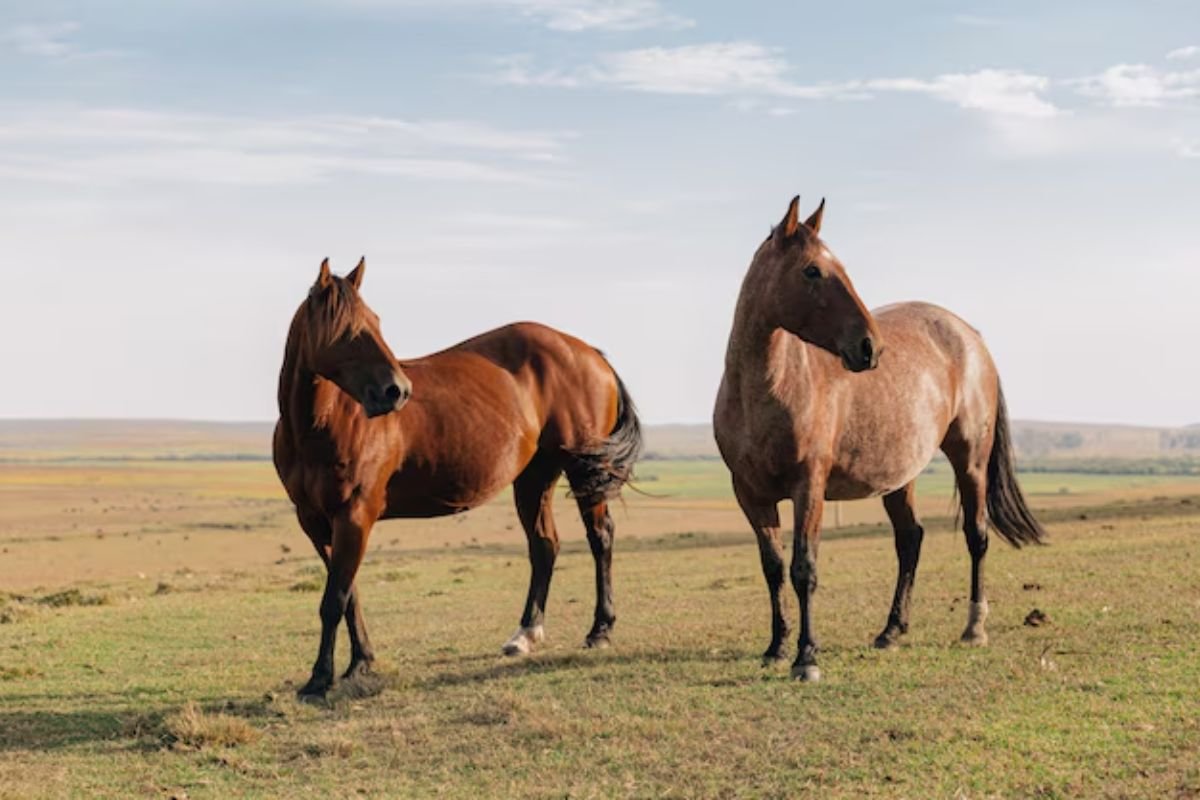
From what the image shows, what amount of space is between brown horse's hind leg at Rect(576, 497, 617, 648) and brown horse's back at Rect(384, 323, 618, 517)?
2.13 feet

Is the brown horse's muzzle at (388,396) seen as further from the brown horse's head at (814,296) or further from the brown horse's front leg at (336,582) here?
the brown horse's head at (814,296)

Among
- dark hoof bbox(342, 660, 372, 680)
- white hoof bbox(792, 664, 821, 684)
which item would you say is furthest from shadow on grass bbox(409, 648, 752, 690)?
white hoof bbox(792, 664, 821, 684)

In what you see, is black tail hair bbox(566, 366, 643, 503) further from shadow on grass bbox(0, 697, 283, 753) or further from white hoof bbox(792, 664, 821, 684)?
shadow on grass bbox(0, 697, 283, 753)

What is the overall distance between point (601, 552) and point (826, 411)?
3085mm

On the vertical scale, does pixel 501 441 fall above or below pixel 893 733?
above

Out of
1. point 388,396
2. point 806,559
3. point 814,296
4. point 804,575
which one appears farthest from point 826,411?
point 388,396

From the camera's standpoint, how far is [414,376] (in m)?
10.4

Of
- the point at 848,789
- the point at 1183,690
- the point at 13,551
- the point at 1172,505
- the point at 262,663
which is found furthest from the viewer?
the point at 13,551

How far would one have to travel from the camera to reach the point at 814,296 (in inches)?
358

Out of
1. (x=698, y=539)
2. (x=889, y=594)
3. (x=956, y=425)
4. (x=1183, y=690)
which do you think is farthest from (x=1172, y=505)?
(x=1183, y=690)

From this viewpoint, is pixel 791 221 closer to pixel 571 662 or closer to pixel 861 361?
pixel 861 361

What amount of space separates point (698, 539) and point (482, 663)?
2049 centimetres

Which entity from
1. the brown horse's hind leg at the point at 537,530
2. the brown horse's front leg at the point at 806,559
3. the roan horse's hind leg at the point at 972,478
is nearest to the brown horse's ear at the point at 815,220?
the brown horse's front leg at the point at 806,559

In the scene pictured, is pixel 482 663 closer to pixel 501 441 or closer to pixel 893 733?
pixel 501 441
